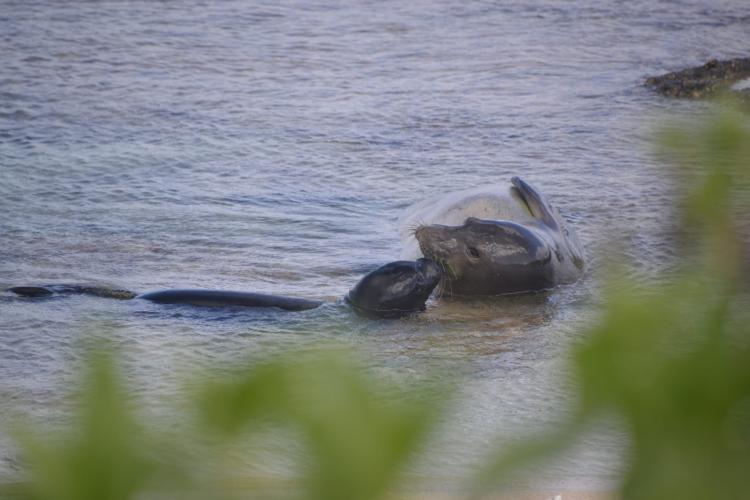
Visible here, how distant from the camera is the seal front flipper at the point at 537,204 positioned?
6.45 metres

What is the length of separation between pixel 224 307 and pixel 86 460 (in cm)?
534

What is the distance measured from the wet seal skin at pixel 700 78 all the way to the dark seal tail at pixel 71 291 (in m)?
6.00

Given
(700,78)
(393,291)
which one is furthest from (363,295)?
(700,78)

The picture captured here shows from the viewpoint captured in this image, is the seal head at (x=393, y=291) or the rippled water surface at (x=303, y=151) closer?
the rippled water surface at (x=303, y=151)

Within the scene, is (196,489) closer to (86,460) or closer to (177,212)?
(86,460)

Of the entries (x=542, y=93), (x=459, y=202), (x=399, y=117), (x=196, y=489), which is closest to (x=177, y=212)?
(x=459, y=202)

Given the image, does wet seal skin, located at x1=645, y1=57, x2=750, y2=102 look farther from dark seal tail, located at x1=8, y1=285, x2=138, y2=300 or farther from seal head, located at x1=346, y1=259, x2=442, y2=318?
dark seal tail, located at x1=8, y1=285, x2=138, y2=300

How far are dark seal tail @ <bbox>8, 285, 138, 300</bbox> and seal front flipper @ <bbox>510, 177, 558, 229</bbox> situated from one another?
2.14 metres

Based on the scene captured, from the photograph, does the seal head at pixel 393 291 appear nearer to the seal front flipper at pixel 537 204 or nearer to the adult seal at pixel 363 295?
the adult seal at pixel 363 295

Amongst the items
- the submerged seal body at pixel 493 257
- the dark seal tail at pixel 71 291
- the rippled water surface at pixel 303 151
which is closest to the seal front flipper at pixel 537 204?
the submerged seal body at pixel 493 257

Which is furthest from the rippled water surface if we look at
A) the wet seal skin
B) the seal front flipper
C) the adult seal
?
the seal front flipper

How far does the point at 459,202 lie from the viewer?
22.1 feet

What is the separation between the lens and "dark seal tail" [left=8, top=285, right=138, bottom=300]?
5797 mm

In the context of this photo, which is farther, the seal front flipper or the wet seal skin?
the wet seal skin
